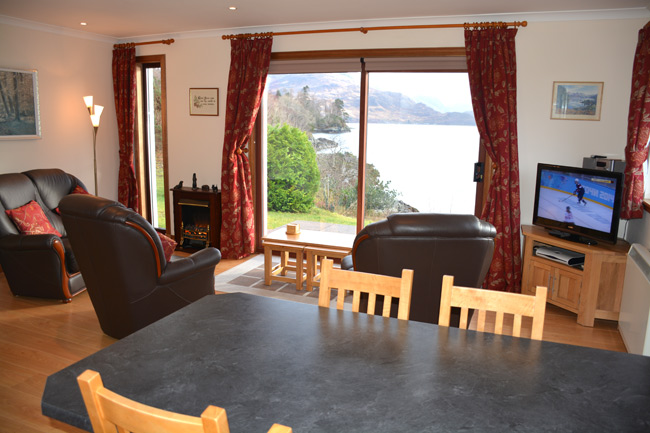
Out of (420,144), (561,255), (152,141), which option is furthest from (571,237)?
(152,141)

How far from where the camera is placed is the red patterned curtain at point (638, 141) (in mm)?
4312

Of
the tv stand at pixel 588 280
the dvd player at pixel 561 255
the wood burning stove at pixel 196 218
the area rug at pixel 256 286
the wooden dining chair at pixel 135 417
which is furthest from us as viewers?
the wood burning stove at pixel 196 218

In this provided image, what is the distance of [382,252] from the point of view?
3.13 meters

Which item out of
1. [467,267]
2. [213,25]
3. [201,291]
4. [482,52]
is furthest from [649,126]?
[213,25]

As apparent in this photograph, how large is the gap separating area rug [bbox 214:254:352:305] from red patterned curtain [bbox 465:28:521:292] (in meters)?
1.67

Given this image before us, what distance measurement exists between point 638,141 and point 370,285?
3.57 m

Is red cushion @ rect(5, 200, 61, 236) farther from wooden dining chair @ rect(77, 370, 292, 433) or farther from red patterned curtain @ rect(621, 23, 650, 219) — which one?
red patterned curtain @ rect(621, 23, 650, 219)

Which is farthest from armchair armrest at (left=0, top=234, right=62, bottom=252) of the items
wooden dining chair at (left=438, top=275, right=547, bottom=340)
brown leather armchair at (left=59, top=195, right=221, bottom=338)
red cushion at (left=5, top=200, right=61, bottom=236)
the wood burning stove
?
wooden dining chair at (left=438, top=275, right=547, bottom=340)

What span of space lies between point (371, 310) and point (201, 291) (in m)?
2.30

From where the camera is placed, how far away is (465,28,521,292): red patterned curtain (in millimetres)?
4938

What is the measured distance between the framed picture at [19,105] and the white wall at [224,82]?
114 millimetres

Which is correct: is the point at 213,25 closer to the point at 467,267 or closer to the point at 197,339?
the point at 467,267

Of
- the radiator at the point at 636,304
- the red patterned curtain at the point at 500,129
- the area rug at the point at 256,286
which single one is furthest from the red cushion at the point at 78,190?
the radiator at the point at 636,304

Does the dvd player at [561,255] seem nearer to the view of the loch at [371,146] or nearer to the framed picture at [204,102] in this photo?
the view of the loch at [371,146]
